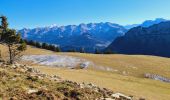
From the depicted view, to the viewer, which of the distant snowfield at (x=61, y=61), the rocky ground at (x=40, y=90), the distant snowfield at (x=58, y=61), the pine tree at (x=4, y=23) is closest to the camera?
the rocky ground at (x=40, y=90)

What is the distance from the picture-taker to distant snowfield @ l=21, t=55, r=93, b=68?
10217cm

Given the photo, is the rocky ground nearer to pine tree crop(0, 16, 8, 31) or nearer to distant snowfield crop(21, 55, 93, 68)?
pine tree crop(0, 16, 8, 31)

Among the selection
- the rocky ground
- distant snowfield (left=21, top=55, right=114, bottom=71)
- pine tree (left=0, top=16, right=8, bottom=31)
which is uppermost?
pine tree (left=0, top=16, right=8, bottom=31)

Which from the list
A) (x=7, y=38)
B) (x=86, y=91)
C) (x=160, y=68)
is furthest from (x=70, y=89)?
(x=160, y=68)

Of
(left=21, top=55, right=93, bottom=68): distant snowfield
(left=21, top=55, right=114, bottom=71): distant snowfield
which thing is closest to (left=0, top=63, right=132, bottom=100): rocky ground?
(left=21, top=55, right=114, bottom=71): distant snowfield

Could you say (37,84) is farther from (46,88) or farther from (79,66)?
(79,66)

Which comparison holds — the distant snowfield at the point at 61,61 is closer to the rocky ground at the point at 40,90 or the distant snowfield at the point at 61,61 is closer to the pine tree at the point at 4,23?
the pine tree at the point at 4,23

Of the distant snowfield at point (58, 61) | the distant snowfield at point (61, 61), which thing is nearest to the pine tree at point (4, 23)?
the distant snowfield at point (61, 61)

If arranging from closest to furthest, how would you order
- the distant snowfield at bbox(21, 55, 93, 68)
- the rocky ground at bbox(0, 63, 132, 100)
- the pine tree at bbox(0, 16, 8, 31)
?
the rocky ground at bbox(0, 63, 132, 100) < the pine tree at bbox(0, 16, 8, 31) < the distant snowfield at bbox(21, 55, 93, 68)

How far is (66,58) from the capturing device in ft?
375

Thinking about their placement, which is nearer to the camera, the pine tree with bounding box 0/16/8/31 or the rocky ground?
the rocky ground

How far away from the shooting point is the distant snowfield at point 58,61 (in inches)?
4022

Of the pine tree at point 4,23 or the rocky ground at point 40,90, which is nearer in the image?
the rocky ground at point 40,90

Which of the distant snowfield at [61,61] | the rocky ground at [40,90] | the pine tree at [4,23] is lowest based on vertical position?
the distant snowfield at [61,61]
